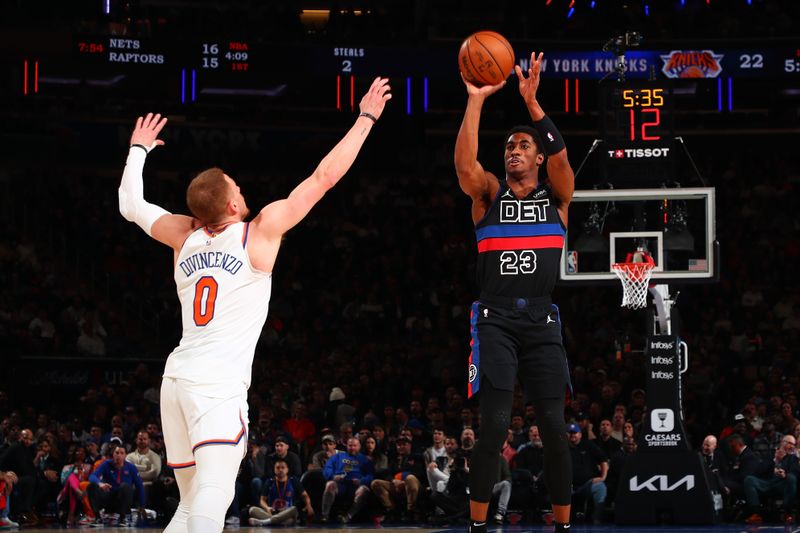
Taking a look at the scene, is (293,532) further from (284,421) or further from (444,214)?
(444,214)

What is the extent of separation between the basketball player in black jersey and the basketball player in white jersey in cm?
162

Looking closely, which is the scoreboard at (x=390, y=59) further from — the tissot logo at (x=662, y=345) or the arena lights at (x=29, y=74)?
the tissot logo at (x=662, y=345)

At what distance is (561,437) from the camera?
269 inches

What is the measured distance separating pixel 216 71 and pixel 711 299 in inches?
410

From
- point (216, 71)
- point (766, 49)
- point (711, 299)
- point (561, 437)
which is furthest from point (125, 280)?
point (561, 437)

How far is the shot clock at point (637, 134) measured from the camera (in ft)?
40.6

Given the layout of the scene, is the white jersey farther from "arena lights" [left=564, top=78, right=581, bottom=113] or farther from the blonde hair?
"arena lights" [left=564, top=78, right=581, bottom=113]

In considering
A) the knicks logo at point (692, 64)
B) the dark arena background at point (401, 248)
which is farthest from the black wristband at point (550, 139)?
the knicks logo at point (692, 64)

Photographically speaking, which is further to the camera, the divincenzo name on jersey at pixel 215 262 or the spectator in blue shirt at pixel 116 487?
the spectator in blue shirt at pixel 116 487

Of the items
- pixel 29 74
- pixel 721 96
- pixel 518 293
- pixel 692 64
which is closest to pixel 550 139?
pixel 518 293

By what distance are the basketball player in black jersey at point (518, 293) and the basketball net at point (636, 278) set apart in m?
4.88

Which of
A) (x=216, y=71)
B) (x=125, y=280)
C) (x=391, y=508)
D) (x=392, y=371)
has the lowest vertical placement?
(x=391, y=508)

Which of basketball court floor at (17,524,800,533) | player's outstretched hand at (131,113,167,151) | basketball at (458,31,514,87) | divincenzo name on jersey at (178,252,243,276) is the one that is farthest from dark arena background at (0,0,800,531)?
divincenzo name on jersey at (178,252,243,276)

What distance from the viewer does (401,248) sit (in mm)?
25125
